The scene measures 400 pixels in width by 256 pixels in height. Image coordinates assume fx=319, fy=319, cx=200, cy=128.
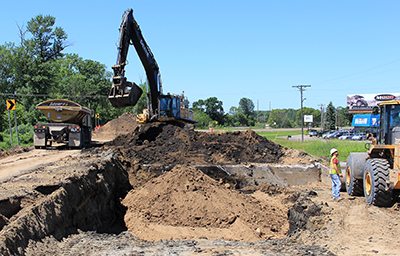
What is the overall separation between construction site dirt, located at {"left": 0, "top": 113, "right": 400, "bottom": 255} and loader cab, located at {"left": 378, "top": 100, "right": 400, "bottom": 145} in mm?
1646

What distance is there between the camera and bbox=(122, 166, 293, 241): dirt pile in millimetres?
7445

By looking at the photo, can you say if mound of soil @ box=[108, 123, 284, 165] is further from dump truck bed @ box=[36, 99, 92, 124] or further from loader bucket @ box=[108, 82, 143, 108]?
dump truck bed @ box=[36, 99, 92, 124]

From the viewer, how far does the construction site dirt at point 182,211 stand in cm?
508

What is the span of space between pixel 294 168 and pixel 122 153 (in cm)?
667

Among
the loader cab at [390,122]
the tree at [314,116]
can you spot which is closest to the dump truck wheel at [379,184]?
the loader cab at [390,122]

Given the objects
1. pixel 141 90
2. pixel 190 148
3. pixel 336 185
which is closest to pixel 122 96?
pixel 141 90

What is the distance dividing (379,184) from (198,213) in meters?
4.15

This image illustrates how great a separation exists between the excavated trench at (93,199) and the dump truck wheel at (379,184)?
130 centimetres

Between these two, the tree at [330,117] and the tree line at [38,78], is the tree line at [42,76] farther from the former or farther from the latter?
the tree at [330,117]

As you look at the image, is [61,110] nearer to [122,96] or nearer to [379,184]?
[122,96]

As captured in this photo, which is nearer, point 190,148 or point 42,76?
point 190,148

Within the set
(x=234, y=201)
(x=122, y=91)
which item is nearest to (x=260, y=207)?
(x=234, y=201)

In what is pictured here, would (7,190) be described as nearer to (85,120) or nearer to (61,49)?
(85,120)

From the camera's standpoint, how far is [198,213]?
8.05 m
